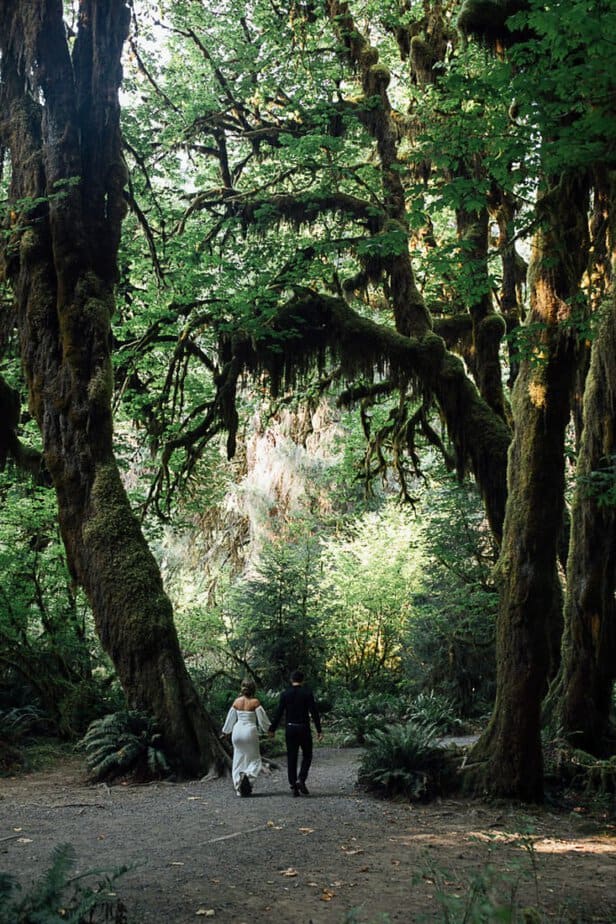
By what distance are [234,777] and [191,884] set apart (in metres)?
4.39

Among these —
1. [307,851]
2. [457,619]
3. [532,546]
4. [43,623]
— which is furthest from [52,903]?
[457,619]

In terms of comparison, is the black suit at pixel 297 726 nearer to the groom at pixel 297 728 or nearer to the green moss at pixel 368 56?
the groom at pixel 297 728

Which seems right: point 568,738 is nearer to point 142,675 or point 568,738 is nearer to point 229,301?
point 142,675

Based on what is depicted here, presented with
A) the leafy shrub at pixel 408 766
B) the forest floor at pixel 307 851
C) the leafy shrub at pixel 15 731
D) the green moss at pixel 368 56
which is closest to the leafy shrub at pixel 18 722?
the leafy shrub at pixel 15 731

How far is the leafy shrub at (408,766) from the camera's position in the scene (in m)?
9.33

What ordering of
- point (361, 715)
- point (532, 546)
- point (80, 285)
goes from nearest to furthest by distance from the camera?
point (532, 546) < point (80, 285) < point (361, 715)

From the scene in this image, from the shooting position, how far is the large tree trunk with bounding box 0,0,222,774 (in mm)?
11367

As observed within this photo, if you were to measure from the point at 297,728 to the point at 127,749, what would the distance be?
2371 mm

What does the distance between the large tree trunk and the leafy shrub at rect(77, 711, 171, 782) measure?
356mm

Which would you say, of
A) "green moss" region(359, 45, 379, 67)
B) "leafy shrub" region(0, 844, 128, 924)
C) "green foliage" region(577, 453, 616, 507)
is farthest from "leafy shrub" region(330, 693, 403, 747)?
"green moss" region(359, 45, 379, 67)

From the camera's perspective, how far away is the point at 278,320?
1256 cm

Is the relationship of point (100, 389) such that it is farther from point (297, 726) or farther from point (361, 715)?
point (361, 715)

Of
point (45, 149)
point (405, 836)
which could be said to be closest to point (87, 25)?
point (45, 149)

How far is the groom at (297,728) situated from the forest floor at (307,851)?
0.92ft
